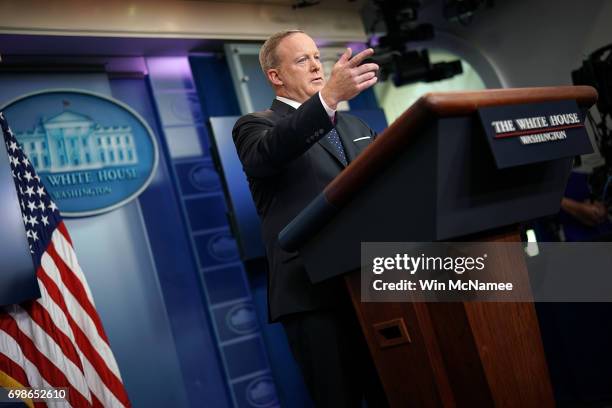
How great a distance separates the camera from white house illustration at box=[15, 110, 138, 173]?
10.9 ft

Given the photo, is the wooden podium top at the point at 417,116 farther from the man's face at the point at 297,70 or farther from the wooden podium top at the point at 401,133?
the man's face at the point at 297,70

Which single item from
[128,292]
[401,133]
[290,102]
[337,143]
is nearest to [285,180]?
[337,143]

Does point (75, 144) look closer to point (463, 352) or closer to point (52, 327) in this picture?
point (52, 327)

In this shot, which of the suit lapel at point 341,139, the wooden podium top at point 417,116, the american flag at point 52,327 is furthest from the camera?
the american flag at point 52,327

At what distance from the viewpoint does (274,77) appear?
65.9 inches

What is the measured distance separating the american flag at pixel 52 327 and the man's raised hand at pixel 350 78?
6.09ft

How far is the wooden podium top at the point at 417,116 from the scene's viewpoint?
33.5 inches

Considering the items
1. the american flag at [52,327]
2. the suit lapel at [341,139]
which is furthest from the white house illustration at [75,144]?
the suit lapel at [341,139]

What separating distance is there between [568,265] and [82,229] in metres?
2.48

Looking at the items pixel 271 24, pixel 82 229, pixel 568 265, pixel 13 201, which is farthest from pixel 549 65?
pixel 13 201

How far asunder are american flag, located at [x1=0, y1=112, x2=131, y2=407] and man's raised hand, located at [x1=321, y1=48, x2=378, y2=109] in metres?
1.86

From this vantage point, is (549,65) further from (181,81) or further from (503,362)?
(503,362)

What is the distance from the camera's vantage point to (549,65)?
5145 millimetres

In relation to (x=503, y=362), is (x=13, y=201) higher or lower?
higher
